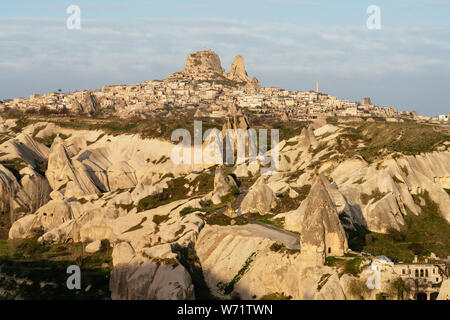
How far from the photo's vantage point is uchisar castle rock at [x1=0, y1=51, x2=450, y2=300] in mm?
59969

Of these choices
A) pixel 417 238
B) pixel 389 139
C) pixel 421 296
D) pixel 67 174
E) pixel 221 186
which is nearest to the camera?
pixel 421 296

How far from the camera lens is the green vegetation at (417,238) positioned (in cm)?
6938

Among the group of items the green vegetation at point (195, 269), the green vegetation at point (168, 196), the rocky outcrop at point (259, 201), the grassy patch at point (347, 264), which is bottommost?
the green vegetation at point (195, 269)

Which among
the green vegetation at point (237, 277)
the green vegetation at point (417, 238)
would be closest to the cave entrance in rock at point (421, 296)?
the green vegetation at point (417, 238)

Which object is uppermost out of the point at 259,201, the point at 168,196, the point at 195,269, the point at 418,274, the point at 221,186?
the point at 221,186

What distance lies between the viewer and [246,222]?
78.9m

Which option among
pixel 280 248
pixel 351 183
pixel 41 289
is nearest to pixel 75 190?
pixel 41 289

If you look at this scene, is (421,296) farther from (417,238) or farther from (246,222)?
(246,222)

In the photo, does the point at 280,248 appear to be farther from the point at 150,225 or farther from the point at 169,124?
the point at 169,124

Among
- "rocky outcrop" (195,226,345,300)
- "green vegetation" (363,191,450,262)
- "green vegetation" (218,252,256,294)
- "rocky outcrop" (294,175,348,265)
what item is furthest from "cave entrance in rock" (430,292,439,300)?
"green vegetation" (218,252,256,294)

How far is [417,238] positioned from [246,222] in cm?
1985

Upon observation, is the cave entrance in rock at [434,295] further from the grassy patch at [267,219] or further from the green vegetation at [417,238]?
the grassy patch at [267,219]

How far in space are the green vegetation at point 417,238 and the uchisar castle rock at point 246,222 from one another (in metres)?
0.23

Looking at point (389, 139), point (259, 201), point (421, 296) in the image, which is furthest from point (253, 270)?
point (389, 139)
